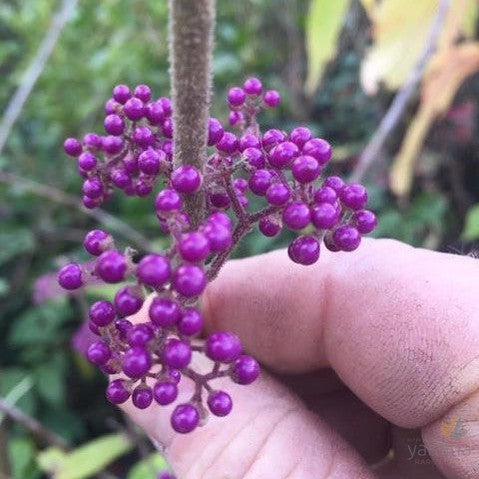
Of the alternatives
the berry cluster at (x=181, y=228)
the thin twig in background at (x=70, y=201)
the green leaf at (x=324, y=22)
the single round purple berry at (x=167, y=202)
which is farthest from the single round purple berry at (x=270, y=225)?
the thin twig in background at (x=70, y=201)

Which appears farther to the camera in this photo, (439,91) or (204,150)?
(439,91)

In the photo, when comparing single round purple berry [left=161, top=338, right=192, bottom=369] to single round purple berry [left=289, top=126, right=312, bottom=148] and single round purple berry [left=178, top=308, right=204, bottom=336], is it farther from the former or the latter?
single round purple berry [left=289, top=126, right=312, bottom=148]

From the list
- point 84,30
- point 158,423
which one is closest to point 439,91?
point 158,423

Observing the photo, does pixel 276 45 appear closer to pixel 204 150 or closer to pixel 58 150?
pixel 58 150

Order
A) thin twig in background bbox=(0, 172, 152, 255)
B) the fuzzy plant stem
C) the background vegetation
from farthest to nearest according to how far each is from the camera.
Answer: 1. the background vegetation
2. thin twig in background bbox=(0, 172, 152, 255)
3. the fuzzy plant stem

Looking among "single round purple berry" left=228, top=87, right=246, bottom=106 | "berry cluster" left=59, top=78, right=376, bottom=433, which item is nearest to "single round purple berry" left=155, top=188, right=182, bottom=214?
"berry cluster" left=59, top=78, right=376, bottom=433

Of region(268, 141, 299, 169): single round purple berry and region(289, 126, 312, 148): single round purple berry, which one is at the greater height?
region(289, 126, 312, 148): single round purple berry
